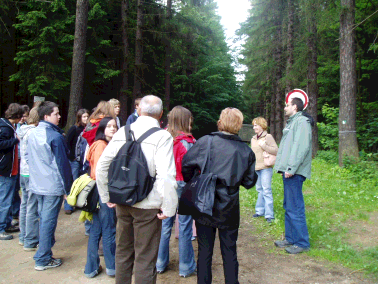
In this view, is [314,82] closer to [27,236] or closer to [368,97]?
[368,97]

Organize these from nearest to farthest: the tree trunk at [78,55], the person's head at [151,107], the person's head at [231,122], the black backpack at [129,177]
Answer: the black backpack at [129,177] < the person's head at [151,107] < the person's head at [231,122] < the tree trunk at [78,55]

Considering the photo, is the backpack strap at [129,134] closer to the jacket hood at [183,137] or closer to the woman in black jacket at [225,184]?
the woman in black jacket at [225,184]

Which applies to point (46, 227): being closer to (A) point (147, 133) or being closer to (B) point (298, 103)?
(A) point (147, 133)

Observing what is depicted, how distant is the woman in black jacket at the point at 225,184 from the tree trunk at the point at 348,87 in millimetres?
8195

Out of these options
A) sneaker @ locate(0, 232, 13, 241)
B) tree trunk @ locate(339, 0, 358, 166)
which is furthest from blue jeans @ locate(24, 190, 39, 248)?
tree trunk @ locate(339, 0, 358, 166)

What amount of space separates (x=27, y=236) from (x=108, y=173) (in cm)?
246

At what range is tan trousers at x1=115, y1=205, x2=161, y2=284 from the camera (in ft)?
10.0

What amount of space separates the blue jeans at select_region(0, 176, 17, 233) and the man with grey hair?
2.92 meters

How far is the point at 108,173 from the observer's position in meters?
3.07

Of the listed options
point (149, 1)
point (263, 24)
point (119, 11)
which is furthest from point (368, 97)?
point (119, 11)

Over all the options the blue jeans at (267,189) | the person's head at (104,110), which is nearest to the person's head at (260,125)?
the blue jeans at (267,189)

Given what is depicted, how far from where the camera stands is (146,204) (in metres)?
2.99

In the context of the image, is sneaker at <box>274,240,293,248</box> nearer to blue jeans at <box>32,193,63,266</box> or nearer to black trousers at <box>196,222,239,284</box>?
black trousers at <box>196,222,239,284</box>

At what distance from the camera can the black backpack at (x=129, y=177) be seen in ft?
9.46
